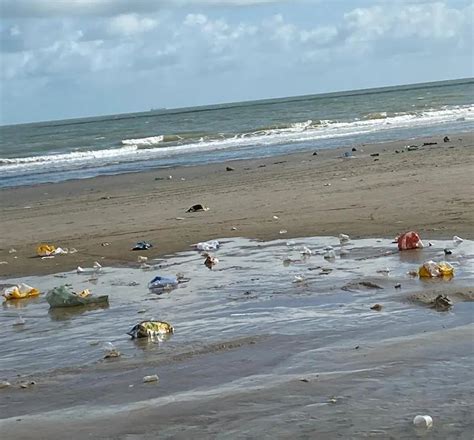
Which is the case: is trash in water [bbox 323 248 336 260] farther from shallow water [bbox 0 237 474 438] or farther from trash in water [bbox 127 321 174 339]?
trash in water [bbox 127 321 174 339]

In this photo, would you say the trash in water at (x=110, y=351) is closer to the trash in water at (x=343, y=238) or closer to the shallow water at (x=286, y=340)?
the shallow water at (x=286, y=340)

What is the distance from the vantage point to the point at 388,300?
22.0 ft

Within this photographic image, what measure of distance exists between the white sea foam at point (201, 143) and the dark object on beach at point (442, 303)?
88.1ft

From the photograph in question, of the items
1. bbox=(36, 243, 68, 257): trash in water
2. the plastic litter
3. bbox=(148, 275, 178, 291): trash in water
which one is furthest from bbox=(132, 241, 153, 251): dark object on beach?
the plastic litter

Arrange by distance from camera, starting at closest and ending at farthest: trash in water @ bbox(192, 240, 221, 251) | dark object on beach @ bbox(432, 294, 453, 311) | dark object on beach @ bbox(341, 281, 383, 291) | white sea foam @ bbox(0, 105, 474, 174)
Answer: dark object on beach @ bbox(432, 294, 453, 311), dark object on beach @ bbox(341, 281, 383, 291), trash in water @ bbox(192, 240, 221, 251), white sea foam @ bbox(0, 105, 474, 174)

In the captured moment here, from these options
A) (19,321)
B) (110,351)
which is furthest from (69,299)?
(110,351)

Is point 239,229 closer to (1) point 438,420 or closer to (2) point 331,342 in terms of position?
(2) point 331,342

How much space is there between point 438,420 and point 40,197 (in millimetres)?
18136

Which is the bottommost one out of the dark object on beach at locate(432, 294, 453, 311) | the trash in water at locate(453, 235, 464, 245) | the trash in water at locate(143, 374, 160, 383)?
the trash in water at locate(143, 374, 160, 383)

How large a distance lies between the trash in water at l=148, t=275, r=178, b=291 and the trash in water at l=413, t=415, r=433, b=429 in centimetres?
446

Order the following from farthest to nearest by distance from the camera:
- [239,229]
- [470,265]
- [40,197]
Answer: [40,197]
[239,229]
[470,265]

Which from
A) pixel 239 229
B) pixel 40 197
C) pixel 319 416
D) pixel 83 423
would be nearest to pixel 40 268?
pixel 239 229

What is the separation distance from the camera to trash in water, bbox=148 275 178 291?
8.23 m

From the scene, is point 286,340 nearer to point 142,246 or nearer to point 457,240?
point 457,240
